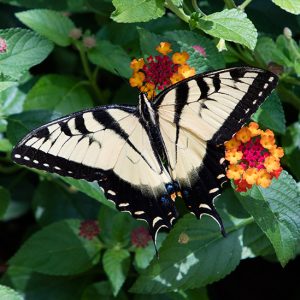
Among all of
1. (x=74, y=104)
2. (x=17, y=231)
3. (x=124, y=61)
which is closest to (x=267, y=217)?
(x=124, y=61)

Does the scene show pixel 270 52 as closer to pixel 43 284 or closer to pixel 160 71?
pixel 160 71

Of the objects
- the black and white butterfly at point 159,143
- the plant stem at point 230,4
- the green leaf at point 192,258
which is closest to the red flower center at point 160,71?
the black and white butterfly at point 159,143

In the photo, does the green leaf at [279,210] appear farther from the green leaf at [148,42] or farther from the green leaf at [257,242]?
the green leaf at [148,42]

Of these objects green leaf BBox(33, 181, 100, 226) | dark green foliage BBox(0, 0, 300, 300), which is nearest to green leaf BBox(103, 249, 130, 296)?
dark green foliage BBox(0, 0, 300, 300)

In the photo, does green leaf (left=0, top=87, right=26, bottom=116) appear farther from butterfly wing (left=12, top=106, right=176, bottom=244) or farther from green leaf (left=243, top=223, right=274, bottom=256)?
green leaf (left=243, top=223, right=274, bottom=256)

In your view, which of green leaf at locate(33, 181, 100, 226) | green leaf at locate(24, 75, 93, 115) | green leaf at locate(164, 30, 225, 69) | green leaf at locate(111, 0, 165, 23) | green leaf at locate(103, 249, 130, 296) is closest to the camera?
green leaf at locate(111, 0, 165, 23)

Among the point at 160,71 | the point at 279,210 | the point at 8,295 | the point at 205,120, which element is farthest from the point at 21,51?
the point at 279,210
